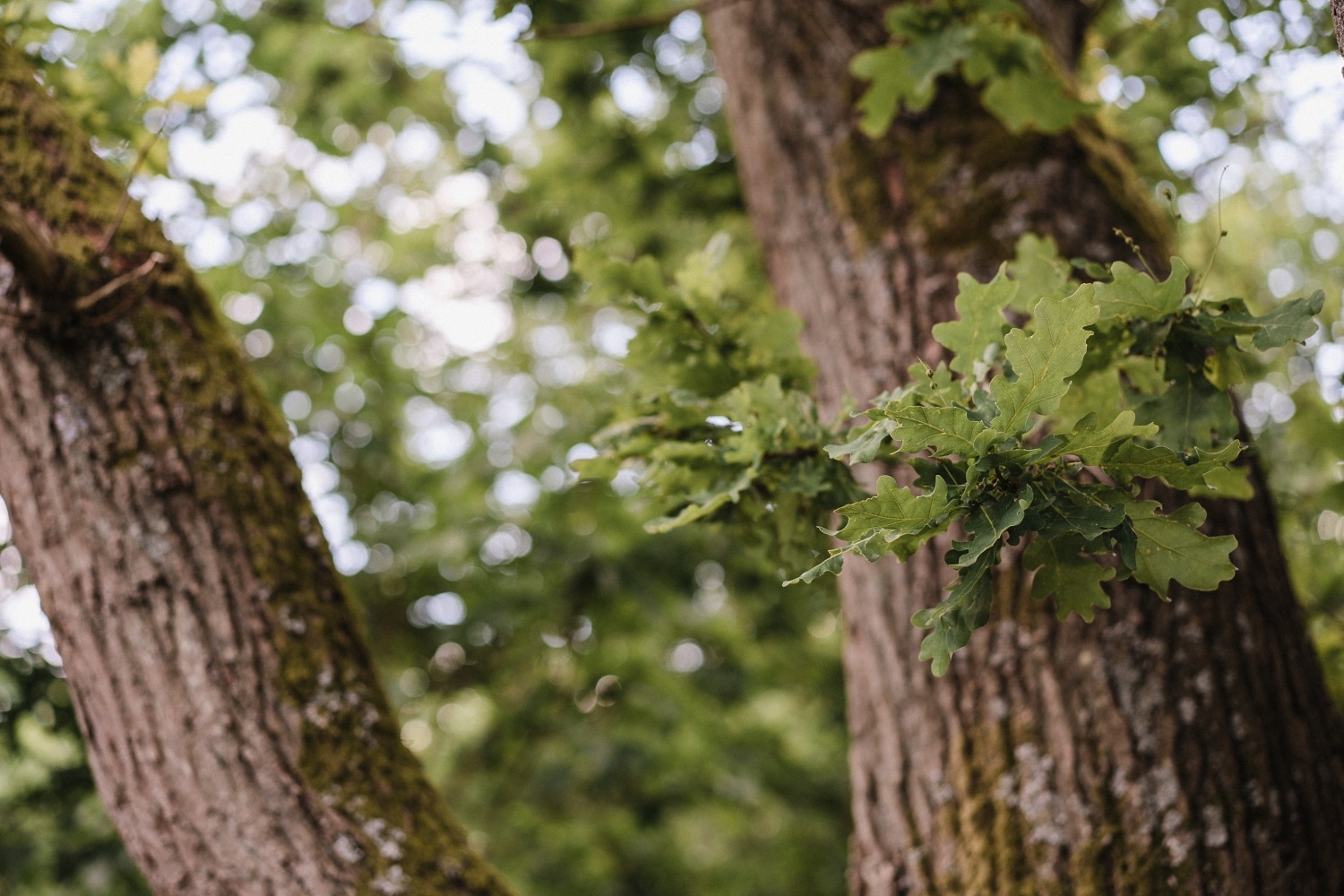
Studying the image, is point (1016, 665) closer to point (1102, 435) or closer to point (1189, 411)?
point (1189, 411)

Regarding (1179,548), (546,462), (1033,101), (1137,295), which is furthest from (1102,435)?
(546,462)

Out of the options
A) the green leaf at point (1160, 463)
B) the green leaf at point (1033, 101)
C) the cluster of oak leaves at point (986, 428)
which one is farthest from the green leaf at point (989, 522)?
the green leaf at point (1033, 101)

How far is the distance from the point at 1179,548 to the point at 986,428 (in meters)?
0.32

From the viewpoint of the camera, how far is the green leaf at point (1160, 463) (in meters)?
1.11

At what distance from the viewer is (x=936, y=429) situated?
108 cm

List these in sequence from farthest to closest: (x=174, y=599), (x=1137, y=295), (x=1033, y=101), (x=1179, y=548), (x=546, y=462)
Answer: (x=546, y=462), (x=1033, y=101), (x=174, y=599), (x=1137, y=295), (x=1179, y=548)

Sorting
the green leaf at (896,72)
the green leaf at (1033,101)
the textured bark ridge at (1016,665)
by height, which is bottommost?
the textured bark ridge at (1016,665)

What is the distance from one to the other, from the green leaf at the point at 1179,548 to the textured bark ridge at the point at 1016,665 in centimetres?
67

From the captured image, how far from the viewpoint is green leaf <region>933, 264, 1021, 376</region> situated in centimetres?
131

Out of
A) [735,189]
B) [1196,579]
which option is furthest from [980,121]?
[735,189]

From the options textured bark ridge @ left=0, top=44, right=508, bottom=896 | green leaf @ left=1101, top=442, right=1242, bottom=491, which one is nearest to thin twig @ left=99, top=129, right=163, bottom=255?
textured bark ridge @ left=0, top=44, right=508, bottom=896

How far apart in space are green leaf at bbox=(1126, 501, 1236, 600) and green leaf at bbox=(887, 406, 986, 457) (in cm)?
24

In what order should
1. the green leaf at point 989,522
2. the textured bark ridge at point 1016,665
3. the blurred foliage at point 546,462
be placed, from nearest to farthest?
the green leaf at point 989,522, the textured bark ridge at point 1016,665, the blurred foliage at point 546,462

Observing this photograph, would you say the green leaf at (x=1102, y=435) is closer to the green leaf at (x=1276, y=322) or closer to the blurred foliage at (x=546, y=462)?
the green leaf at (x=1276, y=322)
